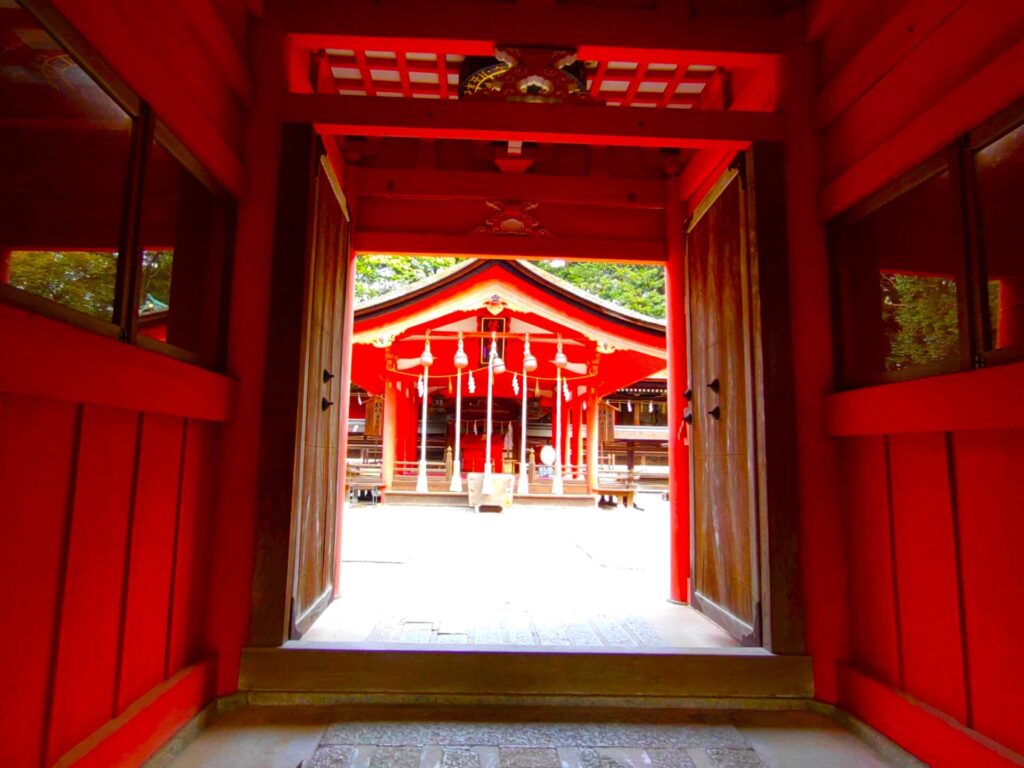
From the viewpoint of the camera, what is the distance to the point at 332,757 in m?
2.04

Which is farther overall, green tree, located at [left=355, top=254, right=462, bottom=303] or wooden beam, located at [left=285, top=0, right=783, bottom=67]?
green tree, located at [left=355, top=254, right=462, bottom=303]

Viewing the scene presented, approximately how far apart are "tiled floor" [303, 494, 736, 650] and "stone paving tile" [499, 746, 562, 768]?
544 mm

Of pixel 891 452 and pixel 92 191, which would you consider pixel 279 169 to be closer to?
Result: pixel 92 191

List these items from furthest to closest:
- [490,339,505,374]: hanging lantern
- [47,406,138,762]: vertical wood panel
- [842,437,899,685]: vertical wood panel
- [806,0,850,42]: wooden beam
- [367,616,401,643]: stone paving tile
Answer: [490,339,505,374]: hanging lantern < [367,616,401,643]: stone paving tile < [806,0,850,42]: wooden beam < [842,437,899,685]: vertical wood panel < [47,406,138,762]: vertical wood panel

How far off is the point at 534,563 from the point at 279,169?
3.86 meters

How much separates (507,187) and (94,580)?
313 cm

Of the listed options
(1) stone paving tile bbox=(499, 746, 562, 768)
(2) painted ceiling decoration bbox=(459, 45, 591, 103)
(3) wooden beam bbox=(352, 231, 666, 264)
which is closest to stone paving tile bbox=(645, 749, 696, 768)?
(1) stone paving tile bbox=(499, 746, 562, 768)

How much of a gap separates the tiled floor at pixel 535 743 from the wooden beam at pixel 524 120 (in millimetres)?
2566

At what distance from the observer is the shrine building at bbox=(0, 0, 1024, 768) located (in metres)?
1.66

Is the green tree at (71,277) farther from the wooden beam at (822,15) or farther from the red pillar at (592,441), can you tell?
the red pillar at (592,441)

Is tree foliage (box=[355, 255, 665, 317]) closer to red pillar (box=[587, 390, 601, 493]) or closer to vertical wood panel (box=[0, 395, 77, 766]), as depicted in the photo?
red pillar (box=[587, 390, 601, 493])

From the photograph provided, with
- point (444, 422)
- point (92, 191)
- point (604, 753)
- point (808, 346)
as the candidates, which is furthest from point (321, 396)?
point (444, 422)

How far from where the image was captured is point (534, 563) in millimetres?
5242

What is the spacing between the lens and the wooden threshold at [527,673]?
2.42 metres
